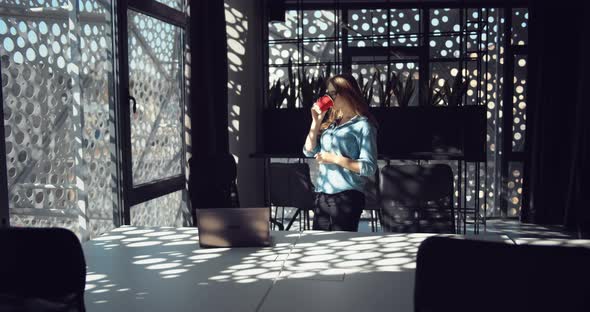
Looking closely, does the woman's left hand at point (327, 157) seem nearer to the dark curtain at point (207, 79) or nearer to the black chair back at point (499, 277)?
the dark curtain at point (207, 79)

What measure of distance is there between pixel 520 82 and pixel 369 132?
4.10 meters

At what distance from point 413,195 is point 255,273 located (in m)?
2.07

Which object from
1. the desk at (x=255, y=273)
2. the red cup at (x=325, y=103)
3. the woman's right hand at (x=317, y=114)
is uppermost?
the red cup at (x=325, y=103)

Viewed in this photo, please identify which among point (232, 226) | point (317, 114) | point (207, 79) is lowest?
point (232, 226)

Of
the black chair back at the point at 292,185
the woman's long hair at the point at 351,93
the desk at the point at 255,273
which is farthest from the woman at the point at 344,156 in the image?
the black chair back at the point at 292,185

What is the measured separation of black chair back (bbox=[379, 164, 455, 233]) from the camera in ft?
11.4

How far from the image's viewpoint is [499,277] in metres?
1.02

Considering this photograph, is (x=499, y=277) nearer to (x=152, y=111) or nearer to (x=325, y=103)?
(x=325, y=103)

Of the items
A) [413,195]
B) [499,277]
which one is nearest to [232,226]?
[499,277]

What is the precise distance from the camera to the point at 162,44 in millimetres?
4086

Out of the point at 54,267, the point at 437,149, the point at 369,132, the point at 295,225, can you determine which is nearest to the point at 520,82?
the point at 437,149

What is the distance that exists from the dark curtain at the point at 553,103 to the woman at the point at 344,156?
12.0ft

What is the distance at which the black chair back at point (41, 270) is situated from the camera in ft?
4.17

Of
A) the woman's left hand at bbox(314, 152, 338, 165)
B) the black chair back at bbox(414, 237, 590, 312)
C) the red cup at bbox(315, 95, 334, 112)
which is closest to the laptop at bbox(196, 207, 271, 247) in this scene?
the woman's left hand at bbox(314, 152, 338, 165)
